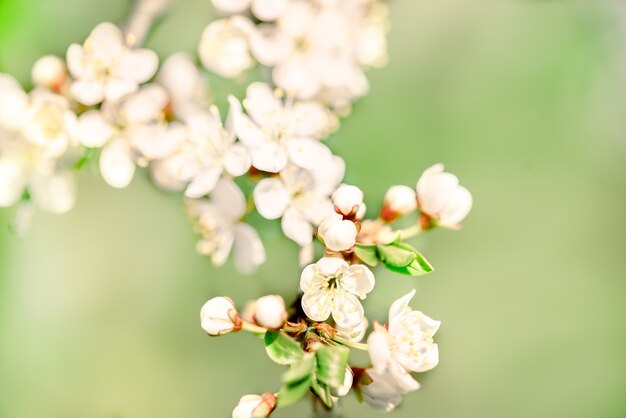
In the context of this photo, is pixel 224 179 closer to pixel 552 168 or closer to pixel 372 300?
pixel 372 300

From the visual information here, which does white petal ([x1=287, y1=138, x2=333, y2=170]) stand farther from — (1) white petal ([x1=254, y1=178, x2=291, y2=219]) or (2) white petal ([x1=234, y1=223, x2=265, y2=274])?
(2) white petal ([x1=234, y1=223, x2=265, y2=274])

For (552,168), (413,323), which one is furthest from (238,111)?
(552,168)

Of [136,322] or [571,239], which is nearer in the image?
[136,322]

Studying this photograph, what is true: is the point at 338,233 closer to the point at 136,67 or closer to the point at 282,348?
the point at 282,348

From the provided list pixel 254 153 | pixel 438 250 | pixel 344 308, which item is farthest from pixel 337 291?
pixel 438 250

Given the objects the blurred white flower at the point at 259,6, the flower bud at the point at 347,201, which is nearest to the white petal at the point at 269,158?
the flower bud at the point at 347,201

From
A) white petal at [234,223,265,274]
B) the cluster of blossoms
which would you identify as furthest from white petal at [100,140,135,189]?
white petal at [234,223,265,274]

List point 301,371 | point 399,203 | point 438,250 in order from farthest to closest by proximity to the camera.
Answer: point 438,250, point 399,203, point 301,371
